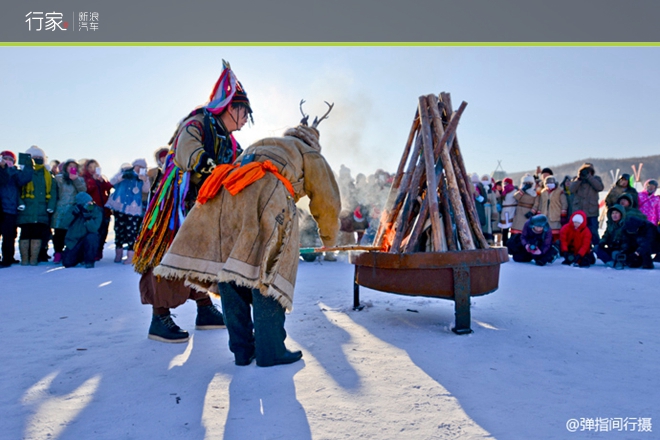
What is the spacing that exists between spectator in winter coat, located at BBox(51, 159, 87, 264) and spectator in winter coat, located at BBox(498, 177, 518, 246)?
27.2 ft

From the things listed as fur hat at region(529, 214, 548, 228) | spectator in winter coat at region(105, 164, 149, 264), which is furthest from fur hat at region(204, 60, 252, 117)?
fur hat at region(529, 214, 548, 228)

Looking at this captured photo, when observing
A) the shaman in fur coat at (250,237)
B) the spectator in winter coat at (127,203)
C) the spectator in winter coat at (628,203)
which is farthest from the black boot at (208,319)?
the spectator in winter coat at (628,203)

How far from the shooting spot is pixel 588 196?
8461 millimetres

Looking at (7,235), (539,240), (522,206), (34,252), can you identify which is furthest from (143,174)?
(522,206)

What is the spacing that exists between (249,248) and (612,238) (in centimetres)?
750

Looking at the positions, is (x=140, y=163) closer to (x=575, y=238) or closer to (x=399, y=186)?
(x=399, y=186)

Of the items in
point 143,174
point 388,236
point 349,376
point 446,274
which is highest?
point 143,174

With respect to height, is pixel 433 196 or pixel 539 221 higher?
pixel 433 196

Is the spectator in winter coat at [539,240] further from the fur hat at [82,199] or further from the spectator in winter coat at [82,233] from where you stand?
the fur hat at [82,199]

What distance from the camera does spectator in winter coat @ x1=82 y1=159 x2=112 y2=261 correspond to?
789 centimetres

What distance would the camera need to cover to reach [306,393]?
6.89 ft

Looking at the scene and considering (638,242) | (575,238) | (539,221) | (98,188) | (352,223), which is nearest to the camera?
(638,242)

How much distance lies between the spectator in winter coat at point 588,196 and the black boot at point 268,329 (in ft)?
25.6

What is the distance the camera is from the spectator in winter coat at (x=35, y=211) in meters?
7.14
